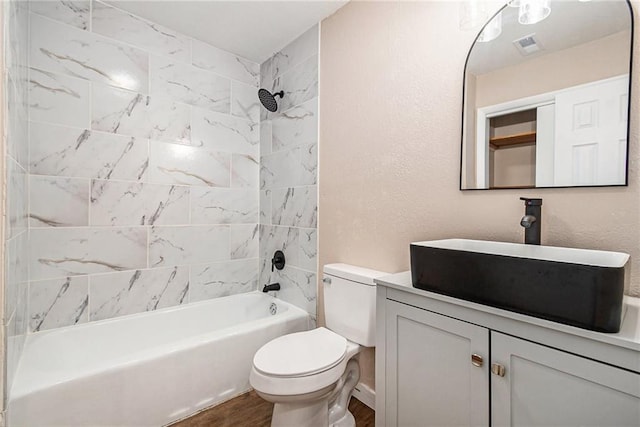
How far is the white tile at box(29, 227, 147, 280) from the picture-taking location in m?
1.77

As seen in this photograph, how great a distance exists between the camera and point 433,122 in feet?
4.88

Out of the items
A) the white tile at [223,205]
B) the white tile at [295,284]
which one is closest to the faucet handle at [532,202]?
the white tile at [295,284]

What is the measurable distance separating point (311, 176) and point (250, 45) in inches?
46.6

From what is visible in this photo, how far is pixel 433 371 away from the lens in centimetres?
106

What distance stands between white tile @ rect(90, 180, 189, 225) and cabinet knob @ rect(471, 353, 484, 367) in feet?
6.69

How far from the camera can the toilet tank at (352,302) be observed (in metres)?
1.58

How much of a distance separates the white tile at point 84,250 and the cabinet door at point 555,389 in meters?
2.15

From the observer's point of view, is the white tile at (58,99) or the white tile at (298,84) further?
the white tile at (298,84)

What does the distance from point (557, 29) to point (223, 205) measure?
7.34 feet

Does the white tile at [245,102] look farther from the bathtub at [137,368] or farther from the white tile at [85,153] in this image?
the bathtub at [137,368]

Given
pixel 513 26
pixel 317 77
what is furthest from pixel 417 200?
pixel 317 77

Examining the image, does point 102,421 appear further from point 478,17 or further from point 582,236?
point 478,17

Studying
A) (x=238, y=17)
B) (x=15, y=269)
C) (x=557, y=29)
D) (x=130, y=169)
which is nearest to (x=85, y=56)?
(x=130, y=169)

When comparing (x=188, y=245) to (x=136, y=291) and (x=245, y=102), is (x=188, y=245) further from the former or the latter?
(x=245, y=102)
